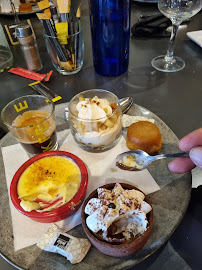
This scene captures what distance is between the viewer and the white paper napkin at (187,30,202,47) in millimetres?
1389

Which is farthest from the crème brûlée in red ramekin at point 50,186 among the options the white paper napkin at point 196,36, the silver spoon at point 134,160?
the white paper napkin at point 196,36

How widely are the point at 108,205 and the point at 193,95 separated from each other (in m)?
0.75

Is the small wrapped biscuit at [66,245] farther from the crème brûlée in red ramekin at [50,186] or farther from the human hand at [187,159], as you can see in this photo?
the human hand at [187,159]

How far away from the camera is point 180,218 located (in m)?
0.64

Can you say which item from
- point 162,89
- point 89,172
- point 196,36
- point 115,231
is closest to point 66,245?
point 115,231

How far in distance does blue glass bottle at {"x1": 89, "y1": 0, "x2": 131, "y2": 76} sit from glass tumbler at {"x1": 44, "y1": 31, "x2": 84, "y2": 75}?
3.3 inches

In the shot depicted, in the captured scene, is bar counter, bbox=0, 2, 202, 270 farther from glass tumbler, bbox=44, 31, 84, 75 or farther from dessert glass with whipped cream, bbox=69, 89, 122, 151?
dessert glass with whipped cream, bbox=69, 89, 122, 151

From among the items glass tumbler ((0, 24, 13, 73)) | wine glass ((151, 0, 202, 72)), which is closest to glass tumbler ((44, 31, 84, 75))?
glass tumbler ((0, 24, 13, 73))

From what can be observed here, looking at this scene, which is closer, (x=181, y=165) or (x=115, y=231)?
(x=115, y=231)

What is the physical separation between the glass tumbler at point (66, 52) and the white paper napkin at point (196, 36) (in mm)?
692

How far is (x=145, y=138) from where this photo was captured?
786mm

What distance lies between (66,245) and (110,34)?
91 cm

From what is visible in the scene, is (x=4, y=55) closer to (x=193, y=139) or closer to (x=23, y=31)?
(x=23, y=31)

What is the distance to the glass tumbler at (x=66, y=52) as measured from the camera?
112cm
